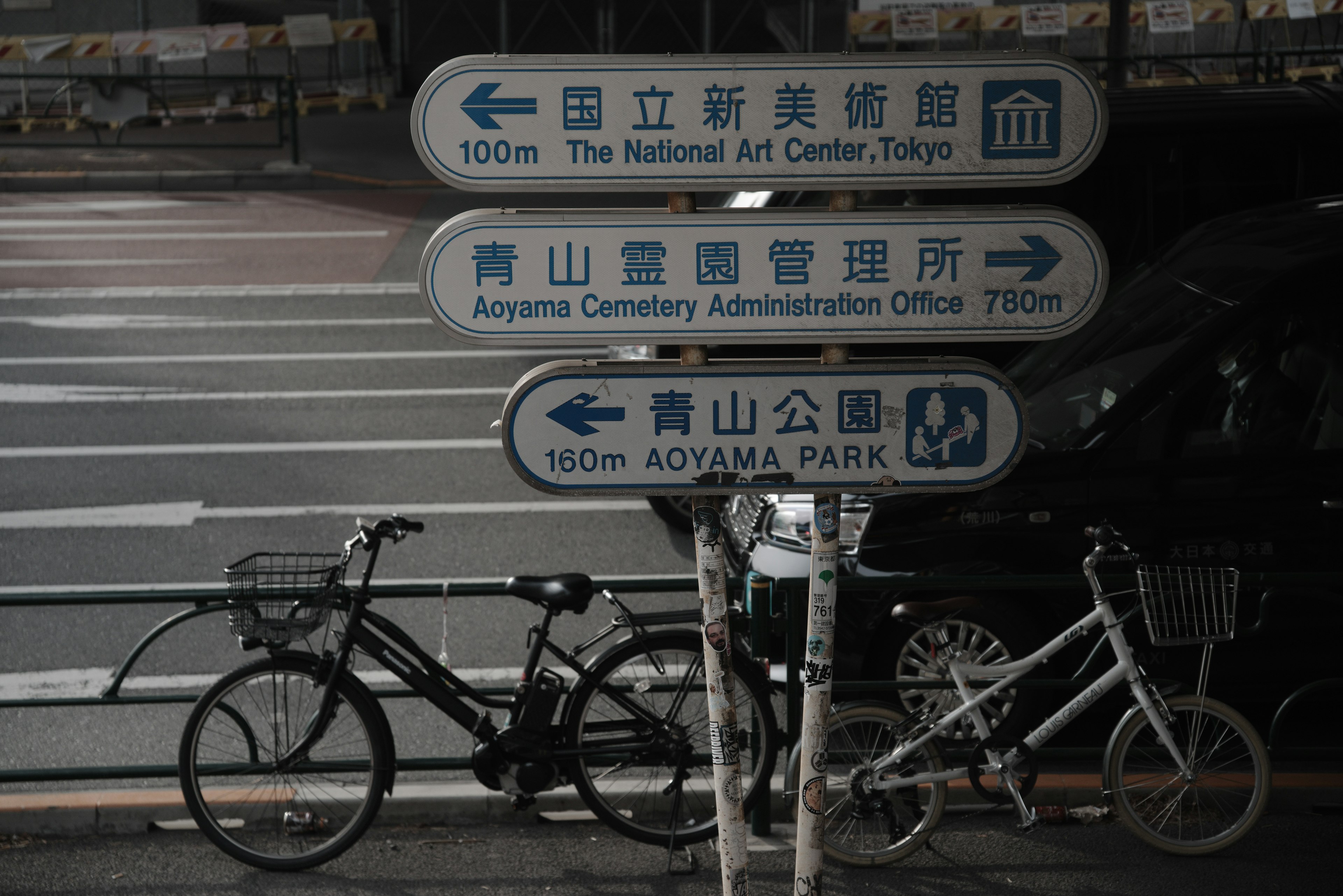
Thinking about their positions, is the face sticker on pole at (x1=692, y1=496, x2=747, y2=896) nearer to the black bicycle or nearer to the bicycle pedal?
the black bicycle

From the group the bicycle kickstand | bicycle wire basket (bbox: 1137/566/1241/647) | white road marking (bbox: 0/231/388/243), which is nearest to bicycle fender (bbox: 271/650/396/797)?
the bicycle kickstand

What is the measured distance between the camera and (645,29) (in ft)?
79.4

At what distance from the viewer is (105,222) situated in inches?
653

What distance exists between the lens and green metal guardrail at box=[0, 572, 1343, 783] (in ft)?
14.3

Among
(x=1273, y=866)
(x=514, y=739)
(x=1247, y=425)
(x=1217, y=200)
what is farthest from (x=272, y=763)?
(x=1217, y=200)

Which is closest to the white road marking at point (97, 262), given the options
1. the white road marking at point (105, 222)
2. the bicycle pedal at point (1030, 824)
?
the white road marking at point (105, 222)

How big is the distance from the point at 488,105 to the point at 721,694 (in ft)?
4.95

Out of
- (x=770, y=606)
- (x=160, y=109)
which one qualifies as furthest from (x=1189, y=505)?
(x=160, y=109)

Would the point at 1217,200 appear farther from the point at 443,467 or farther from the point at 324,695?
the point at 324,695

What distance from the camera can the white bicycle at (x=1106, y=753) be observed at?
4.36 m

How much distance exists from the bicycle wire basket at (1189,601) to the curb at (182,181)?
52.7ft

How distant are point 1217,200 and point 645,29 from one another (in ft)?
60.5

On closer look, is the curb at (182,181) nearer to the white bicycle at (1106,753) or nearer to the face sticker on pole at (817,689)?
the white bicycle at (1106,753)

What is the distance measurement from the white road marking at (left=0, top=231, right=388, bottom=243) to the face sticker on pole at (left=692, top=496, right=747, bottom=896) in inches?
538
